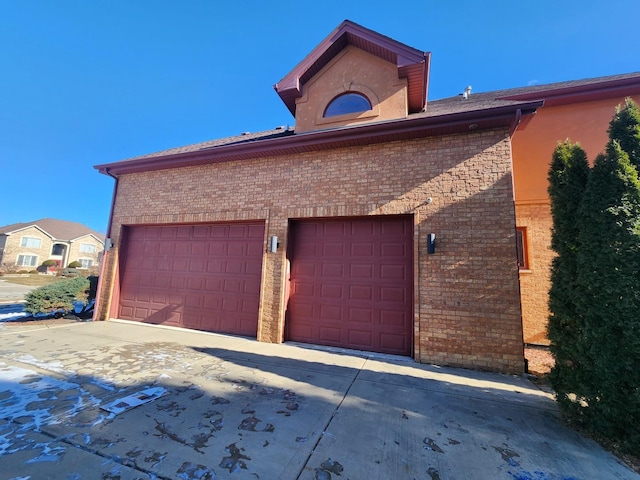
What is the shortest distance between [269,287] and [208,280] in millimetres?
1971

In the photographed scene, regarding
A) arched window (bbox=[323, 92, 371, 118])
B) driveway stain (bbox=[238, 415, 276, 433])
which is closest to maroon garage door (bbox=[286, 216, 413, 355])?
arched window (bbox=[323, 92, 371, 118])

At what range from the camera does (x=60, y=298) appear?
793cm

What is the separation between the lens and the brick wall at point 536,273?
686cm

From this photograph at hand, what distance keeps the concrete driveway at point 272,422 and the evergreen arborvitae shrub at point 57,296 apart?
3.55 meters

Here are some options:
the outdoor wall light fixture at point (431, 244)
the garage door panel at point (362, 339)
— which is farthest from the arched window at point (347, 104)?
the garage door panel at point (362, 339)

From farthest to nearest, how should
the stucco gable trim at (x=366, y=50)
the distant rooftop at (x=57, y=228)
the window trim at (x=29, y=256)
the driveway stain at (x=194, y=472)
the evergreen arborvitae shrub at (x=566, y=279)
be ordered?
the distant rooftop at (x=57, y=228) → the window trim at (x=29, y=256) → the stucco gable trim at (x=366, y=50) → the evergreen arborvitae shrub at (x=566, y=279) → the driveway stain at (x=194, y=472)

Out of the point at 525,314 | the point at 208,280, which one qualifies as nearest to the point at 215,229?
the point at 208,280

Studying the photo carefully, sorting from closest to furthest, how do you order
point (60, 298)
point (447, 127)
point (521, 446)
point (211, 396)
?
point (521, 446)
point (211, 396)
point (447, 127)
point (60, 298)

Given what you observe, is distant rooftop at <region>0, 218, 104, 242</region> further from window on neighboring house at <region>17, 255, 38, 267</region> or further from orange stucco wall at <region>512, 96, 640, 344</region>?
orange stucco wall at <region>512, 96, 640, 344</region>

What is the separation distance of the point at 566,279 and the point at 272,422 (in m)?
3.72

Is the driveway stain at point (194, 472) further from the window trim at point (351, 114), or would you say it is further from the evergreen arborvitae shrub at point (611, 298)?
the window trim at point (351, 114)

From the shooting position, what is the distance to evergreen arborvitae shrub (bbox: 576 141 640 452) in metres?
2.55

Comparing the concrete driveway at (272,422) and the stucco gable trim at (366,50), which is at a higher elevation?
the stucco gable trim at (366,50)

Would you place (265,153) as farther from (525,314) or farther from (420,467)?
(525,314)
